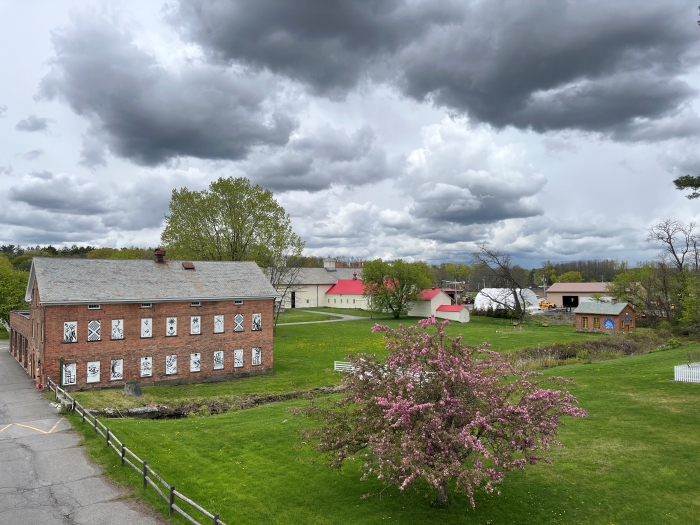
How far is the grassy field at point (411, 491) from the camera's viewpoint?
14336 millimetres

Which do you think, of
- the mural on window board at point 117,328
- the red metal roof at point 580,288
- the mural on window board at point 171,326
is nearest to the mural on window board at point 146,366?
the mural on window board at point 171,326

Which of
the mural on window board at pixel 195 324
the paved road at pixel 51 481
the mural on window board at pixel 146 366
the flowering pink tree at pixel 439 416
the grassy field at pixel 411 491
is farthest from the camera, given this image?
the mural on window board at pixel 195 324

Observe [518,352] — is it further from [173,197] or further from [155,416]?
[173,197]

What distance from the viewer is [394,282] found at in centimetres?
8550

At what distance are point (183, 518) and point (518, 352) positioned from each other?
138 feet

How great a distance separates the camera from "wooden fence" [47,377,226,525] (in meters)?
12.9

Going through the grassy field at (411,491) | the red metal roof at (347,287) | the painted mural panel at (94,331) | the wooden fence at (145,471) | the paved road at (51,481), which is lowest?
the grassy field at (411,491)

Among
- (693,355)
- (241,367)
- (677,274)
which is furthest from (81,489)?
(677,274)

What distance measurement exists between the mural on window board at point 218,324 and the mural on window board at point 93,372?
27.9 ft

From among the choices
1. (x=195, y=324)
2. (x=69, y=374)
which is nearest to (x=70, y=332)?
(x=69, y=374)

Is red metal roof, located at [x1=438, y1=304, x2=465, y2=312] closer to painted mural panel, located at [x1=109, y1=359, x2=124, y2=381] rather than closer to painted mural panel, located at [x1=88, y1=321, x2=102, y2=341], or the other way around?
painted mural panel, located at [x1=109, y1=359, x2=124, y2=381]

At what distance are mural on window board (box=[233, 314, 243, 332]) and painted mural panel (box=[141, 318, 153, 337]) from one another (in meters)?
6.43

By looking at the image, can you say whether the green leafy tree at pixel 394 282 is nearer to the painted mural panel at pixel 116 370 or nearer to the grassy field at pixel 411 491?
the painted mural panel at pixel 116 370

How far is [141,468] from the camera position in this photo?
658 inches
